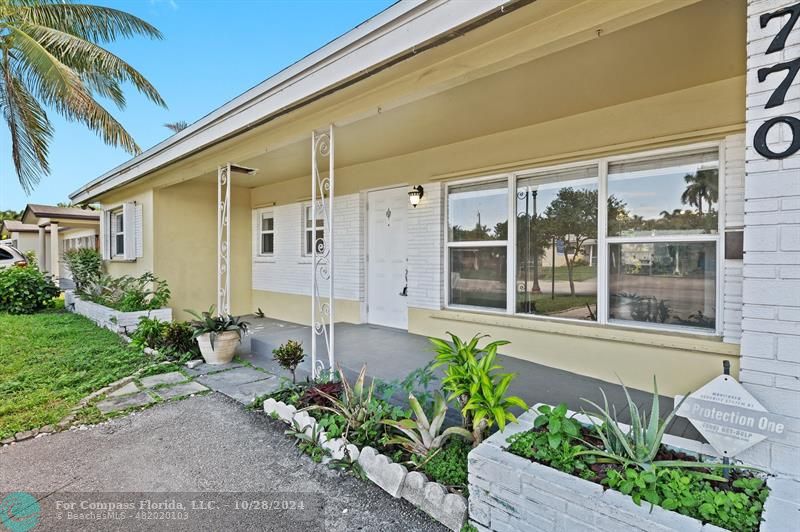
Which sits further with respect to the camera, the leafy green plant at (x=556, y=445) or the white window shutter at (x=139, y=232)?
the white window shutter at (x=139, y=232)

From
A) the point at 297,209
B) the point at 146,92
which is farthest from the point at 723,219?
the point at 146,92

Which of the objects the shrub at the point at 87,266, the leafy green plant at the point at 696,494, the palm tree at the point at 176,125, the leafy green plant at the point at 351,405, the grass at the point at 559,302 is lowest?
the leafy green plant at the point at 351,405

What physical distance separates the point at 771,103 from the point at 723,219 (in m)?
2.00

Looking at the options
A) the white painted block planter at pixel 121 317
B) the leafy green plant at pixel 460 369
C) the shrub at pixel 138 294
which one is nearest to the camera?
the leafy green plant at pixel 460 369

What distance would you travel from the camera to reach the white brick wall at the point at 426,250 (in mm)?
5281

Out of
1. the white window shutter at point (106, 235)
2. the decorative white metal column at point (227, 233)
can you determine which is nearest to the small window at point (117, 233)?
the white window shutter at point (106, 235)

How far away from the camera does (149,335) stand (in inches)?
227

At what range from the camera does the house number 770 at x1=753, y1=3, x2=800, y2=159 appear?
1.61 metres

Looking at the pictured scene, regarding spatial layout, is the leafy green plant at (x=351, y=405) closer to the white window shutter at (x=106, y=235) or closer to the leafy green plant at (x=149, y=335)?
the leafy green plant at (x=149, y=335)

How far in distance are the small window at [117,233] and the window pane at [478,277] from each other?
23.8 feet

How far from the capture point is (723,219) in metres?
3.29

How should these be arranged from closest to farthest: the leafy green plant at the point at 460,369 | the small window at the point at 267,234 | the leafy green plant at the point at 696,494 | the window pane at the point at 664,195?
1. the leafy green plant at the point at 696,494
2. the leafy green plant at the point at 460,369
3. the window pane at the point at 664,195
4. the small window at the point at 267,234

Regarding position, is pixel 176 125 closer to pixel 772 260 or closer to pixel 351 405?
pixel 351 405

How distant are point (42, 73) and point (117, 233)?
330cm
